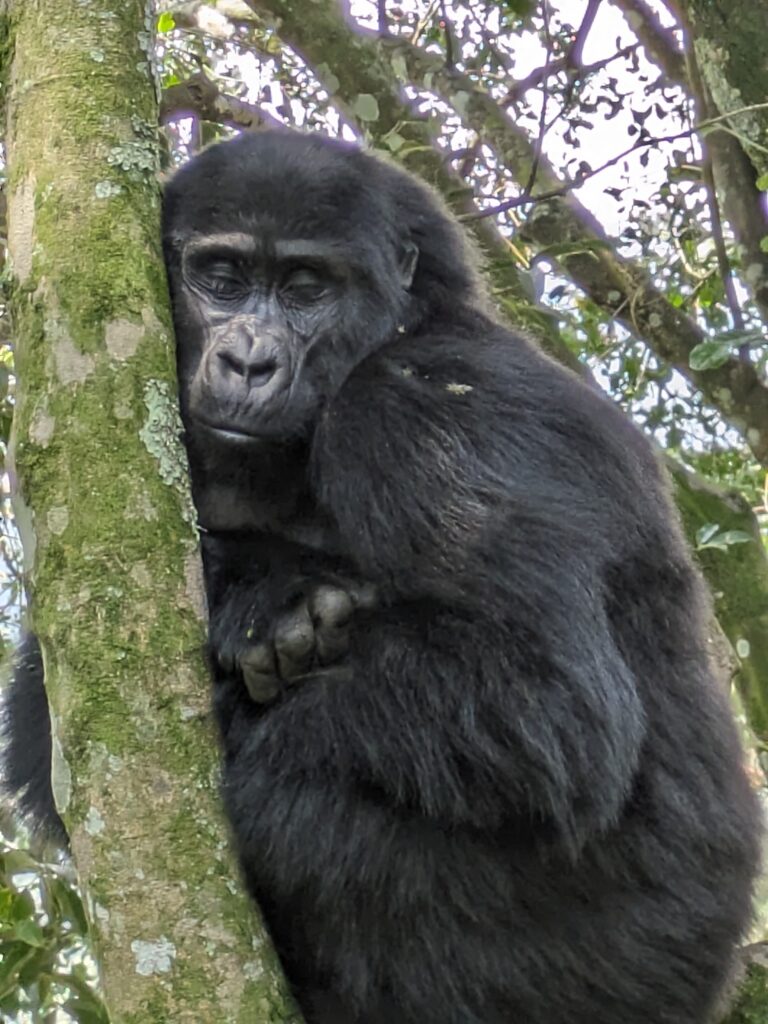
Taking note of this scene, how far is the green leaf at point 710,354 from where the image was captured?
3.69 metres

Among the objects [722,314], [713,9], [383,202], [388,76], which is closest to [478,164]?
[388,76]

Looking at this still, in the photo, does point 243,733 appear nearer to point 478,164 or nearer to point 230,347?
point 230,347

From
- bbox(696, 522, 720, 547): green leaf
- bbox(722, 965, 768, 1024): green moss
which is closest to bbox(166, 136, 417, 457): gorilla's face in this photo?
bbox(696, 522, 720, 547): green leaf

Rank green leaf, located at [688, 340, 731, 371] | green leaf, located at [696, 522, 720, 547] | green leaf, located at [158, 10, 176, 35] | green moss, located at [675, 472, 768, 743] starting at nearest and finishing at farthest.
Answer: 1. green leaf, located at [688, 340, 731, 371]
2. green leaf, located at [696, 522, 720, 547]
3. green moss, located at [675, 472, 768, 743]
4. green leaf, located at [158, 10, 176, 35]

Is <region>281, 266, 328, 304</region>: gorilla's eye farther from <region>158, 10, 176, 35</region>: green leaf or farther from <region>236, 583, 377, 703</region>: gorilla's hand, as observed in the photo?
<region>158, 10, 176, 35</region>: green leaf

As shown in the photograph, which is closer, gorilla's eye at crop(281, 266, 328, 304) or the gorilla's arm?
the gorilla's arm

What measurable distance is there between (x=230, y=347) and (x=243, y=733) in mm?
800

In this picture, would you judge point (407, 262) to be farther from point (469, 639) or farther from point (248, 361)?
point (469, 639)

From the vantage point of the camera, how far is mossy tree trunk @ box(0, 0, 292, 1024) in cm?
187

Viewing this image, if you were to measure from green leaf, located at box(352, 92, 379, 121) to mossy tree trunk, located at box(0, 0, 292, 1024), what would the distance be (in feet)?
7.87

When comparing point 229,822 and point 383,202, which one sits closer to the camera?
point 229,822

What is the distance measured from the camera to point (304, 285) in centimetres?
302

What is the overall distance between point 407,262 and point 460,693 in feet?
3.91

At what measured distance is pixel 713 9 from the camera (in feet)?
11.9
